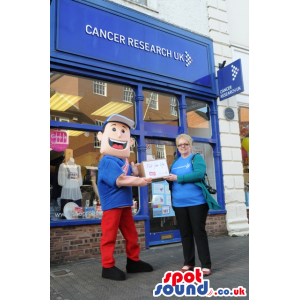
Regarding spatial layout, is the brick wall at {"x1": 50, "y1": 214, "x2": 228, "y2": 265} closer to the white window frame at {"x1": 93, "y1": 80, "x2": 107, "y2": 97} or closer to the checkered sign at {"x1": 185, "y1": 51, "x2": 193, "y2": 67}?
the white window frame at {"x1": 93, "y1": 80, "x2": 107, "y2": 97}

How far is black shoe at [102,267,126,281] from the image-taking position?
3.63 metres

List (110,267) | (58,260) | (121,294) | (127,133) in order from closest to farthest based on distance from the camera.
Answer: (121,294) → (110,267) → (127,133) → (58,260)

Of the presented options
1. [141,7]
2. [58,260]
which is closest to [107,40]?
[141,7]

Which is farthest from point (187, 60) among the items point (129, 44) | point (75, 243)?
point (75, 243)

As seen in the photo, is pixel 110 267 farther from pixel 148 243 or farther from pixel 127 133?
pixel 148 243

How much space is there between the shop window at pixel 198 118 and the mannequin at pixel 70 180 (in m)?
3.02

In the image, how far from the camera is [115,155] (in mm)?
3873

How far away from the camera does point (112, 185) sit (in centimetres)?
371

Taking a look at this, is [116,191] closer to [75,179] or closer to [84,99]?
[75,179]

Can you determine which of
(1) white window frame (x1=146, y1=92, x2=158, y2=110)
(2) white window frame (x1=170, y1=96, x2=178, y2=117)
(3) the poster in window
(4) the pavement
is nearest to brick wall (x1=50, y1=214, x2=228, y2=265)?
(4) the pavement

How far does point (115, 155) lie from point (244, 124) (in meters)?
5.62

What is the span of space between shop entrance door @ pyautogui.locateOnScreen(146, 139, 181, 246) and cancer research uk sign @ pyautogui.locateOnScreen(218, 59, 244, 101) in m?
2.09

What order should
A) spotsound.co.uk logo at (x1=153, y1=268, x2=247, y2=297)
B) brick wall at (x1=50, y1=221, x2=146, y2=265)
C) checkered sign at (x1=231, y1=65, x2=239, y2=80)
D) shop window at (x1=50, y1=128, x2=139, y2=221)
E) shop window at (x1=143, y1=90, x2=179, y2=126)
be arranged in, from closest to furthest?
spotsound.co.uk logo at (x1=153, y1=268, x2=247, y2=297) → brick wall at (x1=50, y1=221, x2=146, y2=265) → shop window at (x1=50, y1=128, x2=139, y2=221) → shop window at (x1=143, y1=90, x2=179, y2=126) → checkered sign at (x1=231, y1=65, x2=239, y2=80)

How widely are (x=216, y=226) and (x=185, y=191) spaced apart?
12.1 feet
